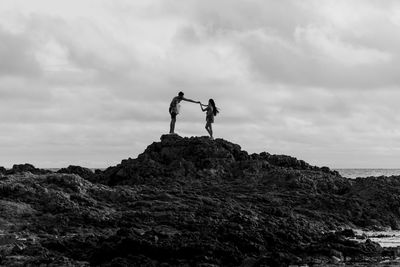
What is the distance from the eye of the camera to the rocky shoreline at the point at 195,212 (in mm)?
17750

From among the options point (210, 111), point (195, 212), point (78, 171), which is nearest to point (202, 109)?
point (210, 111)

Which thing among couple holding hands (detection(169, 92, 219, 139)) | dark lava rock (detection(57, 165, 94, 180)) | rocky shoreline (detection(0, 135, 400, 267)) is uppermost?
couple holding hands (detection(169, 92, 219, 139))

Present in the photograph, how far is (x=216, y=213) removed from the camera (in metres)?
23.5

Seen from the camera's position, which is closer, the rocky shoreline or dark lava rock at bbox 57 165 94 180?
the rocky shoreline

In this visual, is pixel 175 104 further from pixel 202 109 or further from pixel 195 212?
pixel 195 212

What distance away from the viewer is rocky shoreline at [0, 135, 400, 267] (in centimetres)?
1775

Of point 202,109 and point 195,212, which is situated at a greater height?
point 202,109

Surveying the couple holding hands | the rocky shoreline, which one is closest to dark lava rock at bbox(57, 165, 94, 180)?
the rocky shoreline

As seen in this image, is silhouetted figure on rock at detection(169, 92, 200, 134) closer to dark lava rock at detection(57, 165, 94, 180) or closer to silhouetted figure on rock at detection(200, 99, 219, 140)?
silhouetted figure on rock at detection(200, 99, 219, 140)

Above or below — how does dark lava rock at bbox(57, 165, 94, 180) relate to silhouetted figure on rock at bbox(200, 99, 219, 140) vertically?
below

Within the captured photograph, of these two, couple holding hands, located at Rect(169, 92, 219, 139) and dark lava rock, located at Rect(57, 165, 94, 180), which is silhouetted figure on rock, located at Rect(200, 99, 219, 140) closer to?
couple holding hands, located at Rect(169, 92, 219, 139)

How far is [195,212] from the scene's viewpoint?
23.4 m

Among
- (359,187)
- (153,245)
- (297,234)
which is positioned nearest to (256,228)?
(297,234)

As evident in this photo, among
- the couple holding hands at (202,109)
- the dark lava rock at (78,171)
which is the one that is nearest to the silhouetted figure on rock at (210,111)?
the couple holding hands at (202,109)
